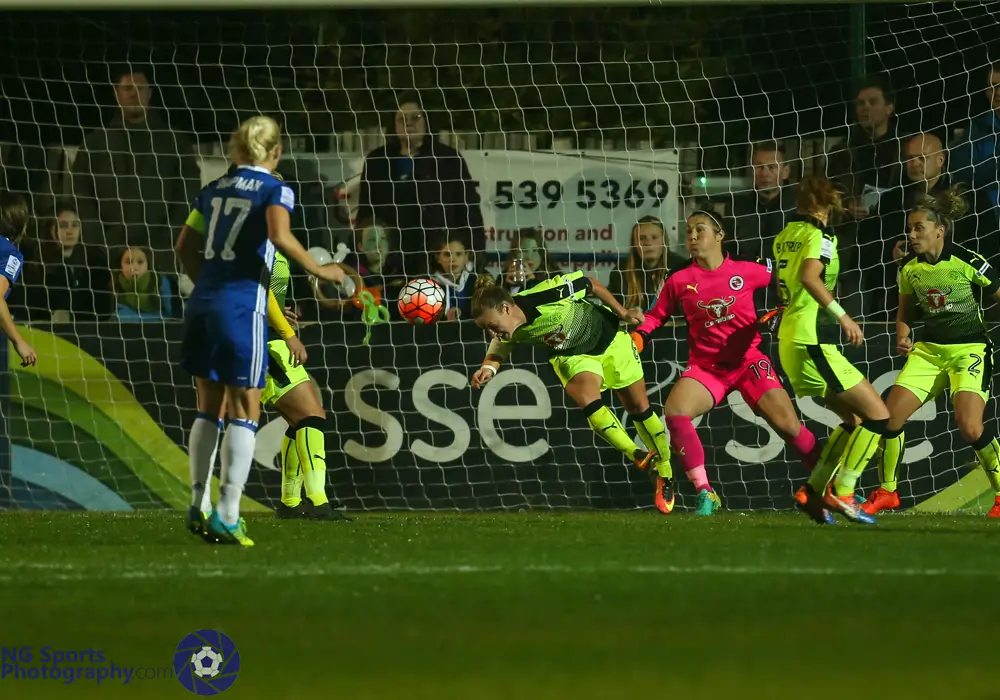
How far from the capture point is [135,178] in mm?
10039

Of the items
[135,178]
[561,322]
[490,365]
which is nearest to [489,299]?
[490,365]

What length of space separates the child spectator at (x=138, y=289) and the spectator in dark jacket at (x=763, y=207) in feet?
13.2

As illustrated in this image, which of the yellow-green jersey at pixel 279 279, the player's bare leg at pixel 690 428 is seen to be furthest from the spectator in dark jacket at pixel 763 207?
the yellow-green jersey at pixel 279 279

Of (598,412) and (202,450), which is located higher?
(202,450)

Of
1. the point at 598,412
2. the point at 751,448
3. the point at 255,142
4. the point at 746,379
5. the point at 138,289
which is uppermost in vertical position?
the point at 255,142

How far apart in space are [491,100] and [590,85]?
81cm

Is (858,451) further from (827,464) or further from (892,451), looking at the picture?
(892,451)

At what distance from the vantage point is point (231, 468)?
231 inches

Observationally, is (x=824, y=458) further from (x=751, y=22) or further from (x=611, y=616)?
(x=751, y=22)

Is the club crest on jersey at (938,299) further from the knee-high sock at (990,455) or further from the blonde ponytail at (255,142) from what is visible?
the blonde ponytail at (255,142)

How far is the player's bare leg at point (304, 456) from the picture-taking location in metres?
7.93

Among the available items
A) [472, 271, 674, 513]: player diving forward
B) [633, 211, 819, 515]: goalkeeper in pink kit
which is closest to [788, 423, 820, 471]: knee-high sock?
[633, 211, 819, 515]: goalkeeper in pink kit

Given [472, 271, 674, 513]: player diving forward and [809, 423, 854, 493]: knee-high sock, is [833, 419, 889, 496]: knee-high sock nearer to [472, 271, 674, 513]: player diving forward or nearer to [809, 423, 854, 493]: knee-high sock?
[809, 423, 854, 493]: knee-high sock

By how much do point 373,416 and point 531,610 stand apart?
16.8 feet
